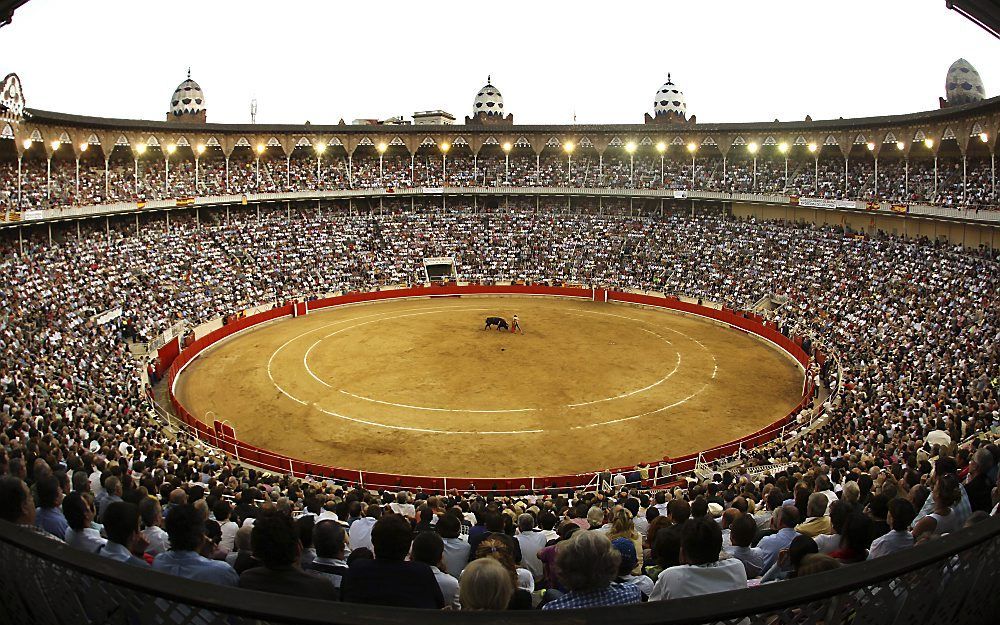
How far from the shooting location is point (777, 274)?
195 feet

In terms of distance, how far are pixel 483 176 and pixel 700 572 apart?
8082 centimetres

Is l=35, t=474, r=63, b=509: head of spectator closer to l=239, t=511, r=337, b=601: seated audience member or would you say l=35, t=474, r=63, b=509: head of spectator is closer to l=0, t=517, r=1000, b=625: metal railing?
l=0, t=517, r=1000, b=625: metal railing

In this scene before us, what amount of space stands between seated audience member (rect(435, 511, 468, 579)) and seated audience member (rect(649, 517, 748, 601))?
4459 mm

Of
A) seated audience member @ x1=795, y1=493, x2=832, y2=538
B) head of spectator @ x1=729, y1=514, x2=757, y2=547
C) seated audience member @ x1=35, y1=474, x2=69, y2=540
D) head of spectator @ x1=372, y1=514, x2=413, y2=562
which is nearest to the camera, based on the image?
head of spectator @ x1=372, y1=514, x2=413, y2=562

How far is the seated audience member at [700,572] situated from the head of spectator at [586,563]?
90 cm

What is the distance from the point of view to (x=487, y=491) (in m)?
25.2

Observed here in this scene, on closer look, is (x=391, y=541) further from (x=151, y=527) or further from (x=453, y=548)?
(x=151, y=527)

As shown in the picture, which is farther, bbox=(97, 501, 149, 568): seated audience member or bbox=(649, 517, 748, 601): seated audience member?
bbox=(97, 501, 149, 568): seated audience member

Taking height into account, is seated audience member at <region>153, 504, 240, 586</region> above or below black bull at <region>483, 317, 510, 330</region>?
above

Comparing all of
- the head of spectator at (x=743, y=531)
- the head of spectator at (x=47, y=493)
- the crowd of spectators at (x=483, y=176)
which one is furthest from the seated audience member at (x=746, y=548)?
the crowd of spectators at (x=483, y=176)

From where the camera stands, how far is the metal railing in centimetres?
326

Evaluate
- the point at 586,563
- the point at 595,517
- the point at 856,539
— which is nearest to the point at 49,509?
the point at 586,563

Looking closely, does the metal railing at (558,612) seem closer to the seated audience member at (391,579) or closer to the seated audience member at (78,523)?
the seated audience member at (391,579)

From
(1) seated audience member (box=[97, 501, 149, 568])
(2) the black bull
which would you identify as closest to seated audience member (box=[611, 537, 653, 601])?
(1) seated audience member (box=[97, 501, 149, 568])
